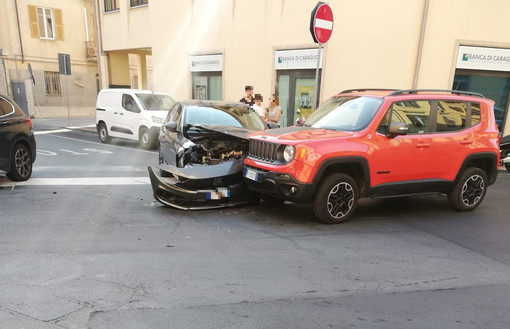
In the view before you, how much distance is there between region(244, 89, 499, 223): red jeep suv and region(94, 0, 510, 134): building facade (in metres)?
2.16

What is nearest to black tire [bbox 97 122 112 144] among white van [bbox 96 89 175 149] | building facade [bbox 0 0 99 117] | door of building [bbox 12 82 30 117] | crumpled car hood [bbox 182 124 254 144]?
white van [bbox 96 89 175 149]

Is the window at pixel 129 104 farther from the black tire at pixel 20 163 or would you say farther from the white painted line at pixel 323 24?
the white painted line at pixel 323 24

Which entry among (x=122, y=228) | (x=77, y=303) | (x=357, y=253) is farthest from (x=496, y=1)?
(x=77, y=303)

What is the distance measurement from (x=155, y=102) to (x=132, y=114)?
0.91 m

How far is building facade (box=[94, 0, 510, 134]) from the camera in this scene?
35.3ft

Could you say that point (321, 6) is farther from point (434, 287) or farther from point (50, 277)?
point (50, 277)

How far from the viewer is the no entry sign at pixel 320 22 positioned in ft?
23.4

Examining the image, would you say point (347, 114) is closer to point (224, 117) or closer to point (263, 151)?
point (263, 151)

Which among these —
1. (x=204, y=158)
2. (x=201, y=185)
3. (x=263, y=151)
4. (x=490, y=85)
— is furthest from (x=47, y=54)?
(x=490, y=85)

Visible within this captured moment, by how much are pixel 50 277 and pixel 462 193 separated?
5982 mm

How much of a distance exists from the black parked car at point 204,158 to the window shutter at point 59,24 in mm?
25017

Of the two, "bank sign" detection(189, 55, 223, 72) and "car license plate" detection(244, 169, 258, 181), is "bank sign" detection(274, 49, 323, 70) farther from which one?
"car license plate" detection(244, 169, 258, 181)

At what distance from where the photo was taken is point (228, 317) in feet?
9.68

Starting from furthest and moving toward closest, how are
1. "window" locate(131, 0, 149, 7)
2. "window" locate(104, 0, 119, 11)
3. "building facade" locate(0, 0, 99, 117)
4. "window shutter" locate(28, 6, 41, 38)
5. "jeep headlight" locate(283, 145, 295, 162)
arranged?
"window shutter" locate(28, 6, 41, 38)
"building facade" locate(0, 0, 99, 117)
"window" locate(104, 0, 119, 11)
"window" locate(131, 0, 149, 7)
"jeep headlight" locate(283, 145, 295, 162)
